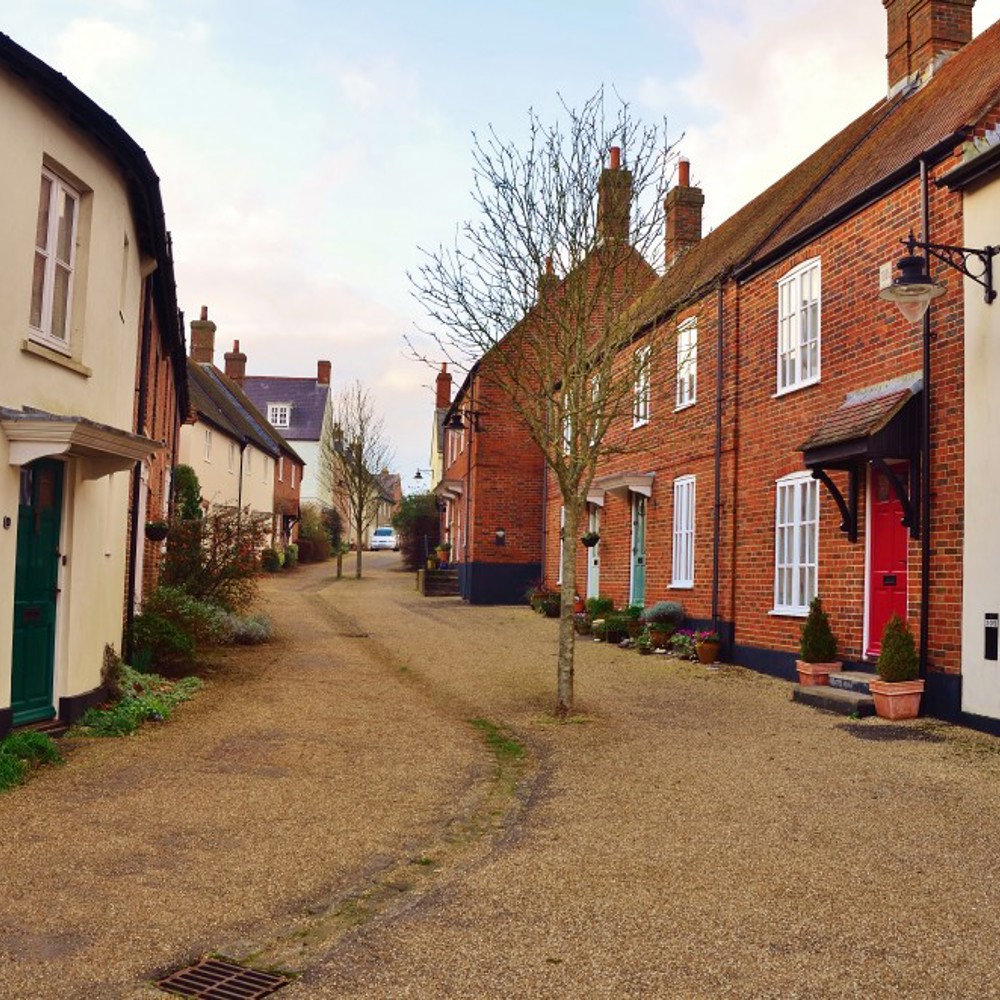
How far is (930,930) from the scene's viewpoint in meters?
4.48

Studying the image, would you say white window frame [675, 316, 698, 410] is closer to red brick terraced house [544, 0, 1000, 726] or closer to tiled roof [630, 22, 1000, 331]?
red brick terraced house [544, 0, 1000, 726]

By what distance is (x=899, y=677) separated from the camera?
9953mm

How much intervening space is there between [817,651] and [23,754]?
27.6ft

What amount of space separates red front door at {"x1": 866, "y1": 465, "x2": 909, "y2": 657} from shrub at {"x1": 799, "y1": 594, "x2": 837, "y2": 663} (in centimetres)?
44

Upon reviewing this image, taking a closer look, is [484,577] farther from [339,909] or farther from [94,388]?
[339,909]

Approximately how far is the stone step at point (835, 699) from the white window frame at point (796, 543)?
1.70m

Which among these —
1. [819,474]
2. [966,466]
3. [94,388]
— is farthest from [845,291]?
[94,388]

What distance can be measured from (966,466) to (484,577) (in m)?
18.4

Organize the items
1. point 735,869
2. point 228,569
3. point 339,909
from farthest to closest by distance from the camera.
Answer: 1. point 228,569
2. point 735,869
3. point 339,909

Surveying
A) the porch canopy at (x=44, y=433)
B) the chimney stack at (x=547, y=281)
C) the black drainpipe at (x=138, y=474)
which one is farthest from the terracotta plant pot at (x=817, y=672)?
the porch canopy at (x=44, y=433)

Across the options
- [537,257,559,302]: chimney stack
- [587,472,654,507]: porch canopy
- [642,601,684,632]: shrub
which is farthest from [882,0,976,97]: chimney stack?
[642,601,684,632]: shrub

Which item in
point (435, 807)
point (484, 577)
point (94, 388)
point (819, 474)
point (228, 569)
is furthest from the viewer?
point (484, 577)

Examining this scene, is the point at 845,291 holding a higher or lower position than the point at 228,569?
higher

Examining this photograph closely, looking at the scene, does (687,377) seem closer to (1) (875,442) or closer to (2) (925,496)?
(1) (875,442)
